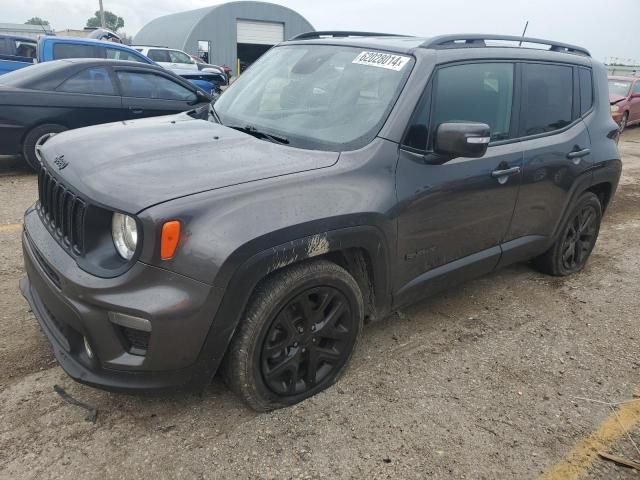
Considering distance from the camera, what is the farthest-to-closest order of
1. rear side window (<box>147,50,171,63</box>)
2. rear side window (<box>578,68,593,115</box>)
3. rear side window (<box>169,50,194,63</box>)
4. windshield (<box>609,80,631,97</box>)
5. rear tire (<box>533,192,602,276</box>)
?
1. rear side window (<box>169,50,194,63</box>)
2. rear side window (<box>147,50,171,63</box>)
3. windshield (<box>609,80,631,97</box>)
4. rear tire (<box>533,192,602,276</box>)
5. rear side window (<box>578,68,593,115</box>)

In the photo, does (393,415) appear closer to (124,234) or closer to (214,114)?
(124,234)

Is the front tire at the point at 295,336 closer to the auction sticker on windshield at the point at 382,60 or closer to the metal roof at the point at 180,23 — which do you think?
the auction sticker on windshield at the point at 382,60

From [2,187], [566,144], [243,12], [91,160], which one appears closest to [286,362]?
[91,160]

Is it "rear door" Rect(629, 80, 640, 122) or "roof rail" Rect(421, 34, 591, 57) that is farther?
"rear door" Rect(629, 80, 640, 122)

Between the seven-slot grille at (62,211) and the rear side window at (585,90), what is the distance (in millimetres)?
3617

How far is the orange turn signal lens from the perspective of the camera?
202 cm

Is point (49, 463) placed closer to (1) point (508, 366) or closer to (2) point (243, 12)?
(1) point (508, 366)

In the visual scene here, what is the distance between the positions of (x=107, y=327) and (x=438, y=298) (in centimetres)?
255

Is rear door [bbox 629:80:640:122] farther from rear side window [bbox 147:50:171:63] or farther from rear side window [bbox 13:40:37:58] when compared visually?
rear side window [bbox 13:40:37:58]

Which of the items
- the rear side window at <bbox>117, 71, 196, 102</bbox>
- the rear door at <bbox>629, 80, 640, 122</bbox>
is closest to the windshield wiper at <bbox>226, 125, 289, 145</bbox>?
the rear side window at <bbox>117, 71, 196, 102</bbox>

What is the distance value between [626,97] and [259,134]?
46.4 ft

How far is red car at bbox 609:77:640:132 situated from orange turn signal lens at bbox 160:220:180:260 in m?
14.3

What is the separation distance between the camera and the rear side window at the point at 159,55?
1705 cm

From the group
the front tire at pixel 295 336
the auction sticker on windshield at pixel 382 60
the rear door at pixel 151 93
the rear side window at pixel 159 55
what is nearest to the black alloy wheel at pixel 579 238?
the auction sticker on windshield at pixel 382 60
